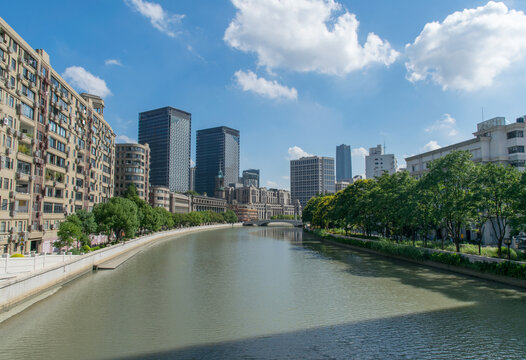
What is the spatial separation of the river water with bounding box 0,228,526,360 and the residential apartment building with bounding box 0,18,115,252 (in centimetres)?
1856

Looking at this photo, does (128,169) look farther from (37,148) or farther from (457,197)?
(457,197)

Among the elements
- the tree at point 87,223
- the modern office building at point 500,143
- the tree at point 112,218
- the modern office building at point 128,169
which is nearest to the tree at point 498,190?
the modern office building at point 500,143

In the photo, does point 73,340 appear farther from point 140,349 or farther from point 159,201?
point 159,201

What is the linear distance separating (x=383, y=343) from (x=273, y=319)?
7.70m

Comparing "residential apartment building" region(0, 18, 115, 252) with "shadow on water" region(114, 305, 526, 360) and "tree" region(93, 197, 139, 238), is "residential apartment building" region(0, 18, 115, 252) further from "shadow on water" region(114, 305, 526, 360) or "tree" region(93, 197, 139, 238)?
"shadow on water" region(114, 305, 526, 360)

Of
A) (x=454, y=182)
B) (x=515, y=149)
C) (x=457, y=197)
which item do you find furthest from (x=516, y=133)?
(x=457, y=197)

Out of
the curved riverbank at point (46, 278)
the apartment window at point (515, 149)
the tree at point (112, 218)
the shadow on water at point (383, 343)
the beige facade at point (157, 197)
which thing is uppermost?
the apartment window at point (515, 149)

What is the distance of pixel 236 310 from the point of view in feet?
89.9

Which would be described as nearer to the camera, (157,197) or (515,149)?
(515,149)

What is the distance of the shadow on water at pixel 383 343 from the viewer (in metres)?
18.7

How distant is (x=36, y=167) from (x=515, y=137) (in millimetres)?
81611

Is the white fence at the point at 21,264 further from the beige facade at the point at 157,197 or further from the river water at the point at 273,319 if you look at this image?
the beige facade at the point at 157,197

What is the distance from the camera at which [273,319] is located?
25.1 meters

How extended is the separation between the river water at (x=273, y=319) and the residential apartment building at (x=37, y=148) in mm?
18562
